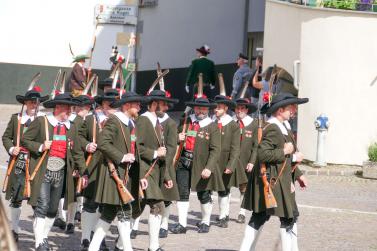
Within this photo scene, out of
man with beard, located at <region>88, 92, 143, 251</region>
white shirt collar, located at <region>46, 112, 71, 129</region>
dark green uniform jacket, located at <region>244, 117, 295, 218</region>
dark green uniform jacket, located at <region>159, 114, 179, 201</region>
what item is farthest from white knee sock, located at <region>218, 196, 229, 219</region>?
dark green uniform jacket, located at <region>244, 117, 295, 218</region>

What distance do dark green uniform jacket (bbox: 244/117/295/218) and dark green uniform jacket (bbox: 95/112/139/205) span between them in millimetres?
1324

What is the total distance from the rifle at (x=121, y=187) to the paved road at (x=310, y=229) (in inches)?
66.2

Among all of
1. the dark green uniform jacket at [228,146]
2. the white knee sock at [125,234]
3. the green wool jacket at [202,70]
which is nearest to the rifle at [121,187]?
the white knee sock at [125,234]

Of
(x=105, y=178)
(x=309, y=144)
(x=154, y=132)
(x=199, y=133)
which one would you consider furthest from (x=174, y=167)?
(x=309, y=144)

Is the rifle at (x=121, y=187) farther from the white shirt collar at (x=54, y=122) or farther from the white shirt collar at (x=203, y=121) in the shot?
the white shirt collar at (x=203, y=121)

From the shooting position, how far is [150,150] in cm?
1252

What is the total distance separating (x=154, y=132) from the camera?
12641 millimetres

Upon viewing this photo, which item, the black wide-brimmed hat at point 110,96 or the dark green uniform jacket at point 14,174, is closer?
the dark green uniform jacket at point 14,174

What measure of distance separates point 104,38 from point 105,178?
19.0m

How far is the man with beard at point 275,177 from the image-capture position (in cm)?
1105

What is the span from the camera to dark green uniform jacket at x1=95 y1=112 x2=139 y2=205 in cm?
1123

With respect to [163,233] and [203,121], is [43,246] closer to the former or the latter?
[163,233]

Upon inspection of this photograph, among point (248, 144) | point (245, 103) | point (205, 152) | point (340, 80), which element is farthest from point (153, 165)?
point (340, 80)

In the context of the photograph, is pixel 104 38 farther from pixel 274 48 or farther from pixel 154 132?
pixel 154 132
